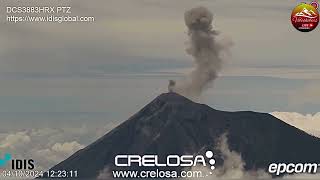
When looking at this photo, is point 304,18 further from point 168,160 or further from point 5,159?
point 5,159

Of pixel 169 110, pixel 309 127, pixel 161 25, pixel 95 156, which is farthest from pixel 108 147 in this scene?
pixel 309 127

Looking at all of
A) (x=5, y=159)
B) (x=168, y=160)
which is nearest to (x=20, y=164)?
(x=5, y=159)

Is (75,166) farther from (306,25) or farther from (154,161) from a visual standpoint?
(306,25)

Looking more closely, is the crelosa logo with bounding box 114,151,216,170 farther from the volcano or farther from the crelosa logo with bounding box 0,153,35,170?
the crelosa logo with bounding box 0,153,35,170

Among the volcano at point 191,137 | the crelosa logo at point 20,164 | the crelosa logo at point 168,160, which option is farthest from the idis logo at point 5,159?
the crelosa logo at point 168,160

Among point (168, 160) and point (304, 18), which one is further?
point (168, 160)

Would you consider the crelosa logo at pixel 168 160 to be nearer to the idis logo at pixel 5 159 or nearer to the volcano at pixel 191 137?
the volcano at pixel 191 137

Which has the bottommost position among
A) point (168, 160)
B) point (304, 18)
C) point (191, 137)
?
point (168, 160)
